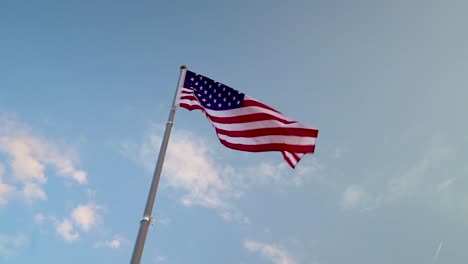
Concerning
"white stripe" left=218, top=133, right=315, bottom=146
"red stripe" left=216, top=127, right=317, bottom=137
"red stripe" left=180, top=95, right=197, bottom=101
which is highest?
"red stripe" left=180, top=95, right=197, bottom=101

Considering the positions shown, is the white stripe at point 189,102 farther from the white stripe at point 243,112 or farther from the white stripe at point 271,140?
the white stripe at point 271,140

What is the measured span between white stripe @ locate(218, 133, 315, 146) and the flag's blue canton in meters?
1.31

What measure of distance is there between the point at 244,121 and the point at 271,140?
1259mm

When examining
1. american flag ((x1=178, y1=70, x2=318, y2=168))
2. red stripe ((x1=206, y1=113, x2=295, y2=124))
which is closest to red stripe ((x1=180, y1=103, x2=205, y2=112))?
american flag ((x1=178, y1=70, x2=318, y2=168))

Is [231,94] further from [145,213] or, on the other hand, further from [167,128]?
[145,213]

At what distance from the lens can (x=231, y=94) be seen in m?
14.1

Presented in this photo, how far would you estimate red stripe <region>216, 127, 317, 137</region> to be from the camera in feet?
41.9

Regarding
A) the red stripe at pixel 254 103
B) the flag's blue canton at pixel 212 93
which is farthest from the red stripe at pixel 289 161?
the flag's blue canton at pixel 212 93

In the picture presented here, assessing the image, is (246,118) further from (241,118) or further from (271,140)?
(271,140)

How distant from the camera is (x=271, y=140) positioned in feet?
42.6

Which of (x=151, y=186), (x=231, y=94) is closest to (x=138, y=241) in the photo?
(x=151, y=186)

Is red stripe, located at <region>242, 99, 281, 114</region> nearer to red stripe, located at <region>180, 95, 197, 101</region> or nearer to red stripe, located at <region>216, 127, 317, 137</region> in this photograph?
red stripe, located at <region>216, 127, 317, 137</region>

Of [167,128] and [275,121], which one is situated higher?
[275,121]

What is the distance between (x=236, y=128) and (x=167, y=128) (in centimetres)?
260
